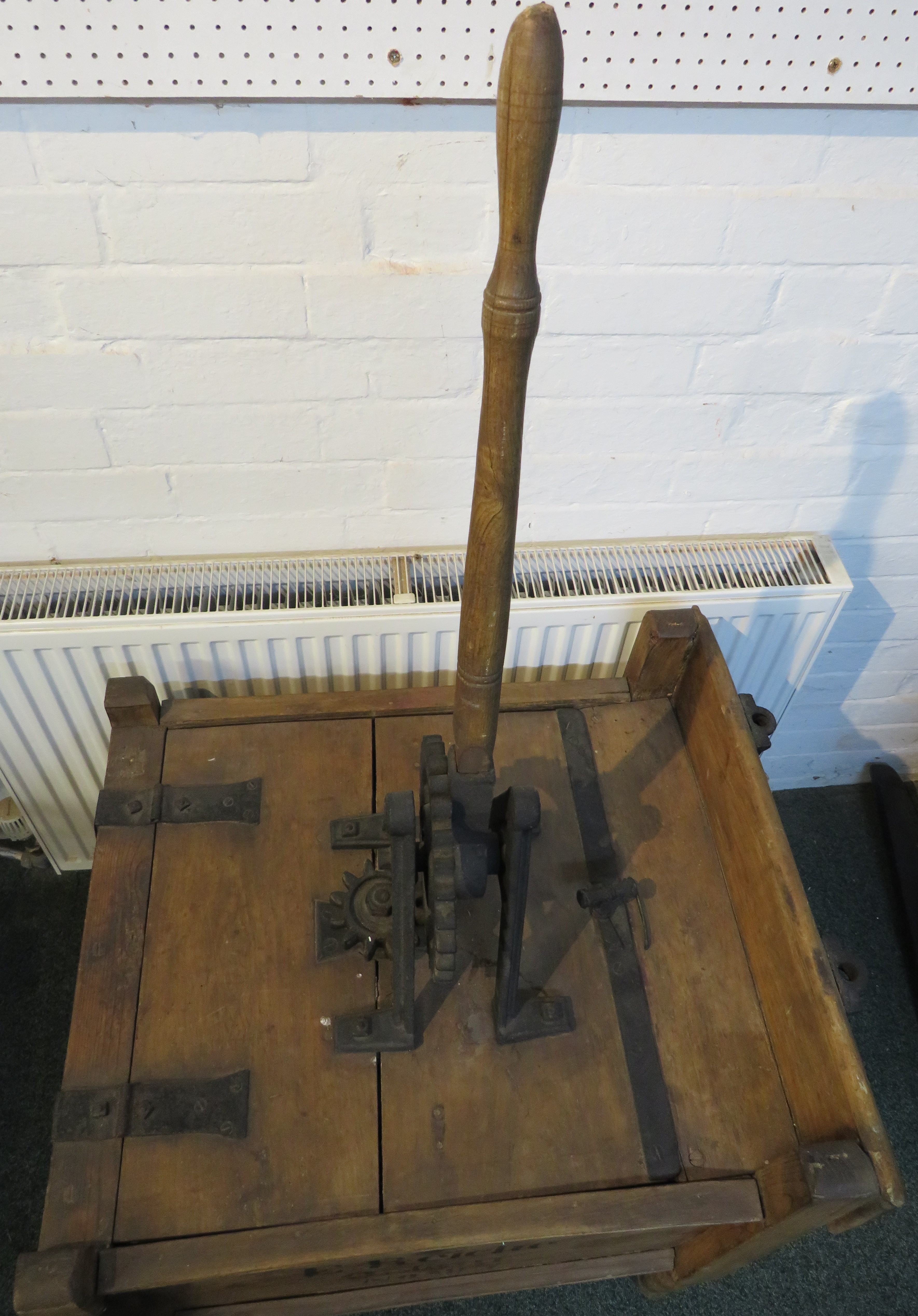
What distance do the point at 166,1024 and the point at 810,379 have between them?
1.04 metres

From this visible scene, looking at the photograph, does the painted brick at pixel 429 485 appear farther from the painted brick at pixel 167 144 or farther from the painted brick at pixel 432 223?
the painted brick at pixel 167 144

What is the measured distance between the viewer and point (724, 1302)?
1.27m

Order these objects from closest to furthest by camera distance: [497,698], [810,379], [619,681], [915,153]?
1. [497,698]
2. [915,153]
3. [810,379]
4. [619,681]

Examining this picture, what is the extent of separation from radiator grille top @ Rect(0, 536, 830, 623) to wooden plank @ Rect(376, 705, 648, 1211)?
388mm

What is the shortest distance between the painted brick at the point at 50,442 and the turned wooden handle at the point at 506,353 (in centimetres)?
57

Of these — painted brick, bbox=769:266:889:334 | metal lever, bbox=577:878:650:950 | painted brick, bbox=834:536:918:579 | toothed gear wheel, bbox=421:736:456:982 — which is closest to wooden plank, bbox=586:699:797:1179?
metal lever, bbox=577:878:650:950

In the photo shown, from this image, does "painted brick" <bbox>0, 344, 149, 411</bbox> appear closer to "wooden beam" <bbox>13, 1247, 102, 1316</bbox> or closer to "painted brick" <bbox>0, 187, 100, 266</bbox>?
"painted brick" <bbox>0, 187, 100, 266</bbox>

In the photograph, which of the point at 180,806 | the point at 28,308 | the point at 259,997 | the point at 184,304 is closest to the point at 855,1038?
the point at 259,997

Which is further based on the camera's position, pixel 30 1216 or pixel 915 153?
pixel 30 1216

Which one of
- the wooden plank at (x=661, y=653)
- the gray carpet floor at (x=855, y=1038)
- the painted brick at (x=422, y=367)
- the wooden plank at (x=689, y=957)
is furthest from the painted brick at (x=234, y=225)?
the gray carpet floor at (x=855, y=1038)

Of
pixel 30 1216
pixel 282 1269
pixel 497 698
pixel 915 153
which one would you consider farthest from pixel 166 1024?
pixel 915 153

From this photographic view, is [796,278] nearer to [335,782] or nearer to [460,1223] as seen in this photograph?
A: [335,782]

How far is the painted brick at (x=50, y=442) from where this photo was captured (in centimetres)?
99

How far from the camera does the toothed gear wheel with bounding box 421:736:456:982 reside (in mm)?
783
